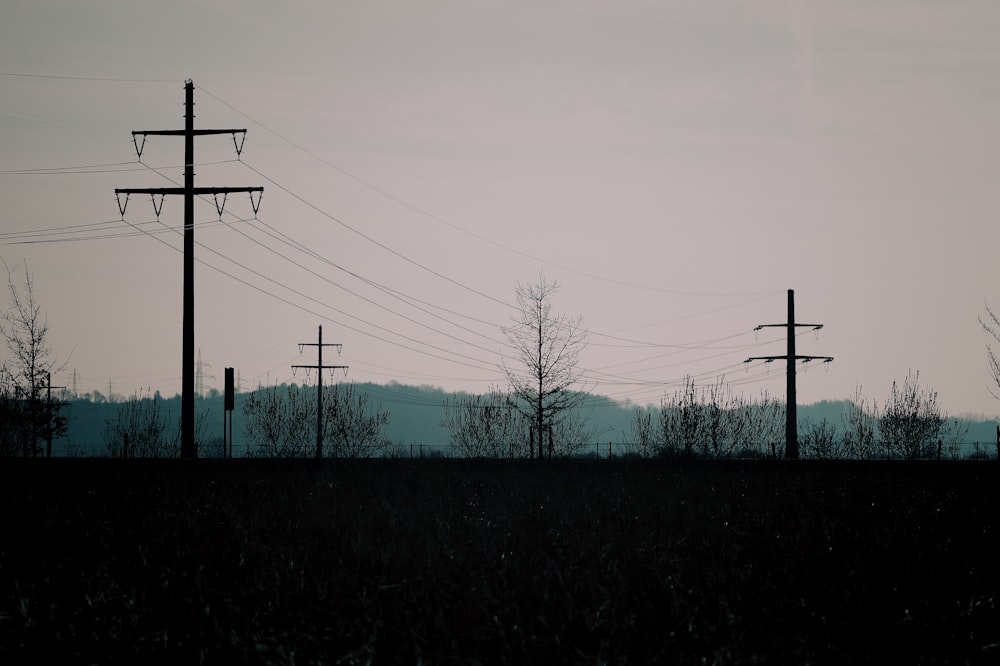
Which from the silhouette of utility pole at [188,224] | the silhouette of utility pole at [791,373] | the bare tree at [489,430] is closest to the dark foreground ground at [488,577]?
the silhouette of utility pole at [188,224]

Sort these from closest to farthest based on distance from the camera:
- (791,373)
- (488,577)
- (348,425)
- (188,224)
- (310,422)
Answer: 1. (488,577)
2. (188,224)
3. (791,373)
4. (310,422)
5. (348,425)

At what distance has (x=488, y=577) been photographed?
9.15m

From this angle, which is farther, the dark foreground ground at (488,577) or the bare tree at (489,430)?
the bare tree at (489,430)

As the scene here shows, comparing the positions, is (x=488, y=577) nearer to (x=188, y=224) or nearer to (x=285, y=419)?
(x=188, y=224)

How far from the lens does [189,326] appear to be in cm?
2669

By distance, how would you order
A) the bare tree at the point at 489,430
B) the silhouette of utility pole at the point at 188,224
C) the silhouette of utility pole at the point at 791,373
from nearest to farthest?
the silhouette of utility pole at the point at 188,224, the silhouette of utility pole at the point at 791,373, the bare tree at the point at 489,430

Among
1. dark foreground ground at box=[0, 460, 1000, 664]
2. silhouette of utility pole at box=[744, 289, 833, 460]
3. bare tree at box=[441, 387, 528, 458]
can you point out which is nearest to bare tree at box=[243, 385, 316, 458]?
bare tree at box=[441, 387, 528, 458]

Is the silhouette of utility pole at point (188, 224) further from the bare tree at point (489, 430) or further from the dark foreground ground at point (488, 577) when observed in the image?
the bare tree at point (489, 430)

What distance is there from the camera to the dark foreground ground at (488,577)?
752 centimetres

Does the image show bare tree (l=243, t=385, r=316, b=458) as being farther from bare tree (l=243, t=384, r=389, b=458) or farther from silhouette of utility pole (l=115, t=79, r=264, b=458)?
silhouette of utility pole (l=115, t=79, r=264, b=458)

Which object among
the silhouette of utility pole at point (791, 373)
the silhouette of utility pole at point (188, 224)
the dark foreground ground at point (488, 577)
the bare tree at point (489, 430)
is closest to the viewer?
the dark foreground ground at point (488, 577)

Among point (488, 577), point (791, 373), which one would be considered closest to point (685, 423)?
point (791, 373)

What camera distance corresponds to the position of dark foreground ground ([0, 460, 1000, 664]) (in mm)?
7523

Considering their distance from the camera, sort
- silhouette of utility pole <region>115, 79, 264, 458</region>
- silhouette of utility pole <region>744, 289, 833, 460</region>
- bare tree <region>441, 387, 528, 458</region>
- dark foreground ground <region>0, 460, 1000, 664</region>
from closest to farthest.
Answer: dark foreground ground <region>0, 460, 1000, 664</region> → silhouette of utility pole <region>115, 79, 264, 458</region> → silhouette of utility pole <region>744, 289, 833, 460</region> → bare tree <region>441, 387, 528, 458</region>
